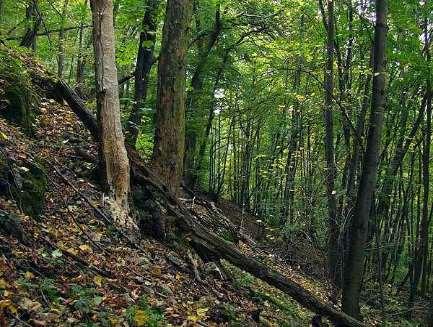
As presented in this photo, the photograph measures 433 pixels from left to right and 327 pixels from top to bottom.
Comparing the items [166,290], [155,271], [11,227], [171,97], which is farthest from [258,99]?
[11,227]

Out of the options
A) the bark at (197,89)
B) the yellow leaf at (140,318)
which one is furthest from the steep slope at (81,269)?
the bark at (197,89)

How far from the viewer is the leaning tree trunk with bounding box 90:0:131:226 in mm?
6480

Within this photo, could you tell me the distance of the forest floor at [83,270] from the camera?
4.13 m

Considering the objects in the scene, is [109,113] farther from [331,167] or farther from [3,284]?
[331,167]

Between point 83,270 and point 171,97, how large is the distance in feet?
11.5

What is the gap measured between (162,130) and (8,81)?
2.58 m

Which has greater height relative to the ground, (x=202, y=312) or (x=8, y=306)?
(x=8, y=306)

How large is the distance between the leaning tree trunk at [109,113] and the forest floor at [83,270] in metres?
0.32

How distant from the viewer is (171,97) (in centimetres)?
770

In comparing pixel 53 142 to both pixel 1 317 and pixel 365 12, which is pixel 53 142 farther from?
pixel 365 12

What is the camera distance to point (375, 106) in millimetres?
8062

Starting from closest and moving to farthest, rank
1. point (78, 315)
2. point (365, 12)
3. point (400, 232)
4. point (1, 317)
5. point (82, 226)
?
point (1, 317), point (78, 315), point (82, 226), point (365, 12), point (400, 232)

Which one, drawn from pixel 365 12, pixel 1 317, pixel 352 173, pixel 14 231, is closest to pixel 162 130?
pixel 14 231

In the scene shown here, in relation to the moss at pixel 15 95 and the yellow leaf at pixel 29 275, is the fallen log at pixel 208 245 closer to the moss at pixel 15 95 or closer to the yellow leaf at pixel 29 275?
the moss at pixel 15 95
